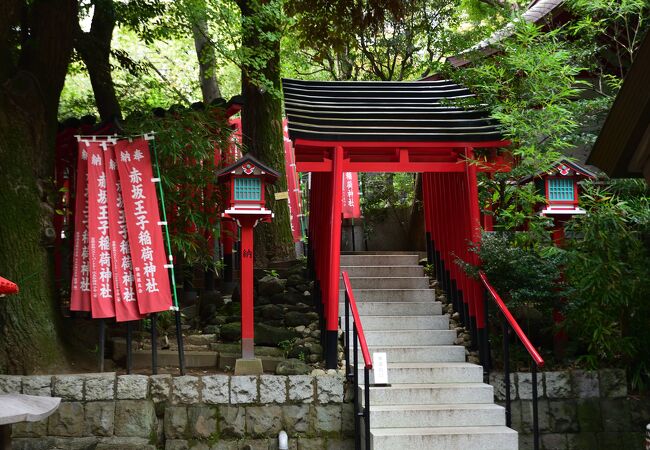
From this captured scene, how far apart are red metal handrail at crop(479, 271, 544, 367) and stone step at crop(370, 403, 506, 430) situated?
0.76 metres

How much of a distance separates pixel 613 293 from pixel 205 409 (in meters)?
4.48

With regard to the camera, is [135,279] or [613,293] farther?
[135,279]

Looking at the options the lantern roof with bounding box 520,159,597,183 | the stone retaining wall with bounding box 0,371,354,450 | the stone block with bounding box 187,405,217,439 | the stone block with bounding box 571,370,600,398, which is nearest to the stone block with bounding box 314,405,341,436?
the stone retaining wall with bounding box 0,371,354,450

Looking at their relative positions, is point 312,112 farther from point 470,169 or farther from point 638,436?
point 638,436

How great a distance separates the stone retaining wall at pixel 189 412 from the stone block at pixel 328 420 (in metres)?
0.01

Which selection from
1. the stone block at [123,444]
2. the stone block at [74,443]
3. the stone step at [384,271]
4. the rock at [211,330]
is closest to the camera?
the stone block at [123,444]

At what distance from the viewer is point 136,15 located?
10.8 meters

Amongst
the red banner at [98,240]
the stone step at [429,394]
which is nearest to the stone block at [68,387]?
the red banner at [98,240]

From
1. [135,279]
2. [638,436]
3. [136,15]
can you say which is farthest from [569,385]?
[136,15]

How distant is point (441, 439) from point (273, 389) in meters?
1.90

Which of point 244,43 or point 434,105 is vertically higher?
point 244,43

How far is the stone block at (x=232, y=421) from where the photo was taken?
25.4 ft

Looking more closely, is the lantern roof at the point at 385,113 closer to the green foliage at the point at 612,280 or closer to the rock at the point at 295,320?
the green foliage at the point at 612,280

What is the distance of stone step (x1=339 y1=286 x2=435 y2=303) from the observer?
9766 mm
